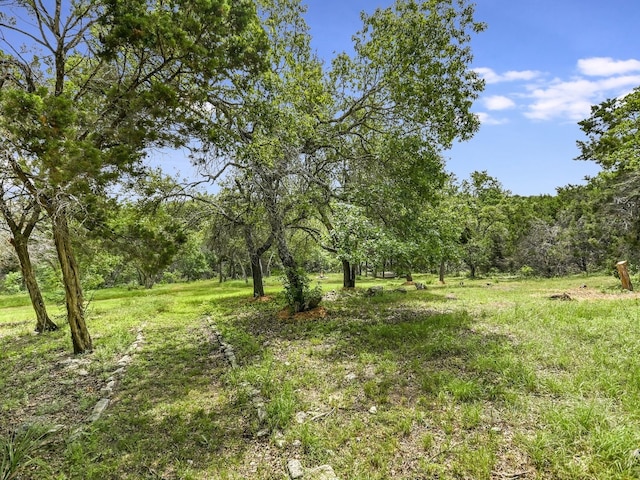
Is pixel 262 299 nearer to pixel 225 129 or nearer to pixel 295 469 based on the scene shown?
pixel 225 129

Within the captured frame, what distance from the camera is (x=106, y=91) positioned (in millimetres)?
6945

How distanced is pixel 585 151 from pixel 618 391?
2548 cm

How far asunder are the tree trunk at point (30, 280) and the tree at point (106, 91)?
4.96 meters

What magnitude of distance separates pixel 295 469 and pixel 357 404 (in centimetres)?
157

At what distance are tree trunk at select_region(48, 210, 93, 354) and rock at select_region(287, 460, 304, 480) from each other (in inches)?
290

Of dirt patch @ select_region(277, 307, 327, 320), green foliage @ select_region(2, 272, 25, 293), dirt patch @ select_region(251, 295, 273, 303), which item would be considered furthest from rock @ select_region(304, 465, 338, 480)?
green foliage @ select_region(2, 272, 25, 293)

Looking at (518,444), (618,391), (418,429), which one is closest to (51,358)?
(418,429)

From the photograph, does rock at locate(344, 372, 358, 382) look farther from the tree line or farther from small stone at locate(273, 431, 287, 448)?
the tree line

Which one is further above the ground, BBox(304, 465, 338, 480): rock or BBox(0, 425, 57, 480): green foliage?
BBox(0, 425, 57, 480): green foliage

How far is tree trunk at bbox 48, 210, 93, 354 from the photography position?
27.1ft

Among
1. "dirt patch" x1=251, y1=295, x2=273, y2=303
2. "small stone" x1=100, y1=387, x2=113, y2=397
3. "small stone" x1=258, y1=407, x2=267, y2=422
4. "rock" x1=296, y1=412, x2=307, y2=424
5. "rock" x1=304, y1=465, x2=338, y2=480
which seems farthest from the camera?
"dirt patch" x1=251, y1=295, x2=273, y2=303

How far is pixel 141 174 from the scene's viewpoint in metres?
8.31

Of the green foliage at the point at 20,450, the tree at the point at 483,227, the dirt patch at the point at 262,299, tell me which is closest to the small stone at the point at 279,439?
the green foliage at the point at 20,450

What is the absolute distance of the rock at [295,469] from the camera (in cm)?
362
